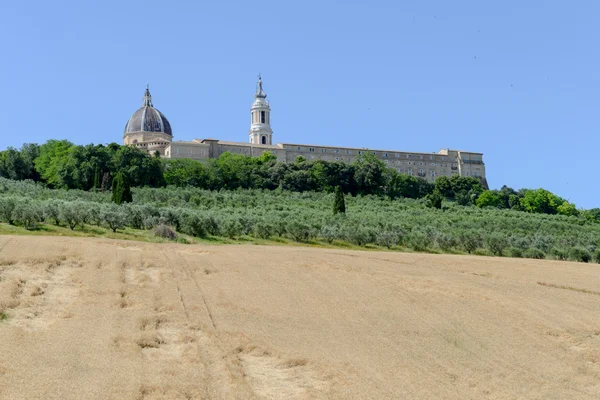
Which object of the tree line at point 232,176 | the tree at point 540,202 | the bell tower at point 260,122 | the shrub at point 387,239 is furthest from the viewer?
the bell tower at point 260,122

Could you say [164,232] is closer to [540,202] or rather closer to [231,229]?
[231,229]

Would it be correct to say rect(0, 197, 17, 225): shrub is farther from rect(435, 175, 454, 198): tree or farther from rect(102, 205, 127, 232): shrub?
rect(435, 175, 454, 198): tree

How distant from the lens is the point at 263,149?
12456cm

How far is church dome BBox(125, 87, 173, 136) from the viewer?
12694 cm

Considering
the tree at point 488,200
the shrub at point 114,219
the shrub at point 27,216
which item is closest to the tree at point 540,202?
the tree at point 488,200

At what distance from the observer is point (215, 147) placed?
120 metres

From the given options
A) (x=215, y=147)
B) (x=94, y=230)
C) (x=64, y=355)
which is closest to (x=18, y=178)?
(x=215, y=147)

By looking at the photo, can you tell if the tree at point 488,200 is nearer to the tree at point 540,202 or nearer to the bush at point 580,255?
the tree at point 540,202

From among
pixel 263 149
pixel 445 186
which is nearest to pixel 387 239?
pixel 445 186

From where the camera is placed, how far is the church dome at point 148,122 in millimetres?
126938

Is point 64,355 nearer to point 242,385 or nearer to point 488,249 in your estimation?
point 242,385

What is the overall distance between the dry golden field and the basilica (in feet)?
321

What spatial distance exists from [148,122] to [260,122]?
25109mm

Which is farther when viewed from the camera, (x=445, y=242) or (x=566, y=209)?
(x=566, y=209)
